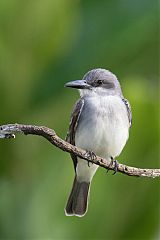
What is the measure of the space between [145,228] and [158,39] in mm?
1354

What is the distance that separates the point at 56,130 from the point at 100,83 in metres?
0.56

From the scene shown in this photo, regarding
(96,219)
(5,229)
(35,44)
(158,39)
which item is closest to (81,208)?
(96,219)

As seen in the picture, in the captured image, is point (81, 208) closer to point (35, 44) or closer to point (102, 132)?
point (102, 132)

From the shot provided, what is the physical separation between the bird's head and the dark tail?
0.52 meters

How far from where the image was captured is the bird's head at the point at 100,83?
3.74 metres

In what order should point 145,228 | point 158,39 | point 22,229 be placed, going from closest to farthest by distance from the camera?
1. point 22,229
2. point 145,228
3. point 158,39

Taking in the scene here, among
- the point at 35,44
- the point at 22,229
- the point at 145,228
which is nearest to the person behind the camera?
the point at 22,229

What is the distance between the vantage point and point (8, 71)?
3.61 metres

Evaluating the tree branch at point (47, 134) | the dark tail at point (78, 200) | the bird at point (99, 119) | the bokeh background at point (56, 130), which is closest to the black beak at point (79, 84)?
the bird at point (99, 119)

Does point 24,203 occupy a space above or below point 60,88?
below

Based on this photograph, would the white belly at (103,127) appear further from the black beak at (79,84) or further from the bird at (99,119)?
the black beak at (79,84)

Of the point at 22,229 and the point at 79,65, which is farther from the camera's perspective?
the point at 79,65

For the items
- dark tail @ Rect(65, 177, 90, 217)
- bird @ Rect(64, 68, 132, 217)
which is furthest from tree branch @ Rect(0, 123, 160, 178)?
dark tail @ Rect(65, 177, 90, 217)

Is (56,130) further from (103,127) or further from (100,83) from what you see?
(100,83)
